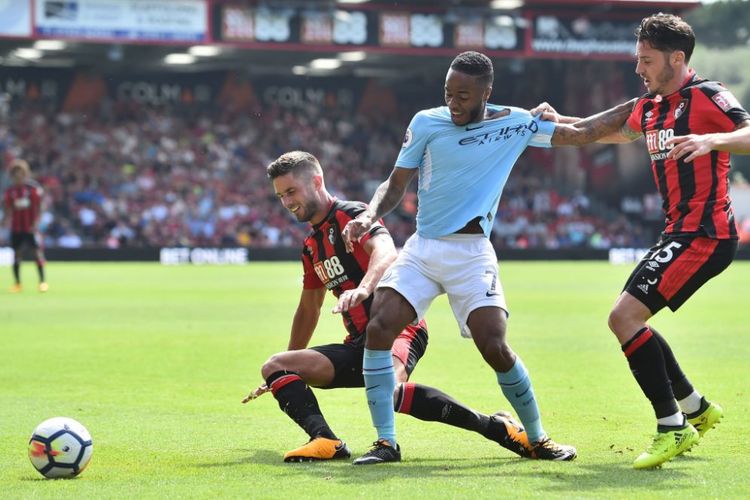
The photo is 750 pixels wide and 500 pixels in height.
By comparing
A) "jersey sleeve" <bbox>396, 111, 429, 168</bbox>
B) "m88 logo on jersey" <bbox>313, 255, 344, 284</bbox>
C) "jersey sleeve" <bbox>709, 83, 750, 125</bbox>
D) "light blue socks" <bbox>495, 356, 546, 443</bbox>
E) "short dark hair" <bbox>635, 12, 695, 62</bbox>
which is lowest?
"light blue socks" <bbox>495, 356, 546, 443</bbox>

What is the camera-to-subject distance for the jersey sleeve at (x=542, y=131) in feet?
22.2

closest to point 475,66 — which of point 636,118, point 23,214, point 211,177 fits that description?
point 636,118

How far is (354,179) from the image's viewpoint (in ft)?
145

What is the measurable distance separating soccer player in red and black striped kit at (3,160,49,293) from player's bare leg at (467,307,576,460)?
1739 cm

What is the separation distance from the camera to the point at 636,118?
22.3 feet

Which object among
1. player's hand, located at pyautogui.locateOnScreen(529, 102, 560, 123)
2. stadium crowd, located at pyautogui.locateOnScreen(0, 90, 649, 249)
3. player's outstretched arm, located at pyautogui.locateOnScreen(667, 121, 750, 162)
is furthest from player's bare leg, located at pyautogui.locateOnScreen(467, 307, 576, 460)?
stadium crowd, located at pyautogui.locateOnScreen(0, 90, 649, 249)


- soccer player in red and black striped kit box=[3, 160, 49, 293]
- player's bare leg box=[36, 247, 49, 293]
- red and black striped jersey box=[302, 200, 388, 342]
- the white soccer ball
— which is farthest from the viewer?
player's bare leg box=[36, 247, 49, 293]

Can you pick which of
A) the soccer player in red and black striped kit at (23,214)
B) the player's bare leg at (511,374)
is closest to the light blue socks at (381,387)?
the player's bare leg at (511,374)

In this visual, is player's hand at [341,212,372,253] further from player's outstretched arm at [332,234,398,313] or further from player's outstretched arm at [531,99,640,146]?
player's outstretched arm at [531,99,640,146]

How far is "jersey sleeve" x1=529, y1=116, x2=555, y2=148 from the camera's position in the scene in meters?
6.78

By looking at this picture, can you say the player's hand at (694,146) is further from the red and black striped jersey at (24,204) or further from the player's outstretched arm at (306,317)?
the red and black striped jersey at (24,204)

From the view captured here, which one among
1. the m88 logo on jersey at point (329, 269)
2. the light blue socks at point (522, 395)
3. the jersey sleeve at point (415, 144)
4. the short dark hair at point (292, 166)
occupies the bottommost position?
the light blue socks at point (522, 395)

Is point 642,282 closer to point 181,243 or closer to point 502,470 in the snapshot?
point 502,470

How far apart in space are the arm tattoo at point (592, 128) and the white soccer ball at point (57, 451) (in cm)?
313
